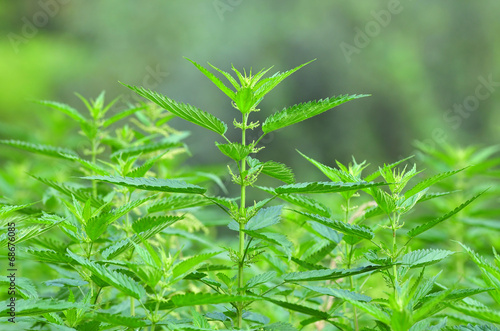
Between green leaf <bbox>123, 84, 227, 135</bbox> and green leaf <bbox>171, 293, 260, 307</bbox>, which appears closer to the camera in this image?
green leaf <bbox>171, 293, 260, 307</bbox>

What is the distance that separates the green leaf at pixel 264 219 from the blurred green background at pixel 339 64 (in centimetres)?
495

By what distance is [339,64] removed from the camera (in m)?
6.34

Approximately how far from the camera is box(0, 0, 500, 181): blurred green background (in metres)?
6.20

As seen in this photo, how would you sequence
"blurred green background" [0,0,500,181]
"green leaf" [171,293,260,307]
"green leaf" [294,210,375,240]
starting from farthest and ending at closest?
"blurred green background" [0,0,500,181] < "green leaf" [294,210,375,240] < "green leaf" [171,293,260,307]

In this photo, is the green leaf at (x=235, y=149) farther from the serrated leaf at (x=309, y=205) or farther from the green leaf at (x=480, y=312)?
the green leaf at (x=480, y=312)

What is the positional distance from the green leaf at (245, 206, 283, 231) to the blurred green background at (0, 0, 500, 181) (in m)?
4.95

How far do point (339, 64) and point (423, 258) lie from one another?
583cm

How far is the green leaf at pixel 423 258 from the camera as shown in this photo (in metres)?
0.74

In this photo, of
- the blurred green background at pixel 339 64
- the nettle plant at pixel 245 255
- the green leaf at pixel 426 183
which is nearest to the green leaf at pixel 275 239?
the nettle plant at pixel 245 255

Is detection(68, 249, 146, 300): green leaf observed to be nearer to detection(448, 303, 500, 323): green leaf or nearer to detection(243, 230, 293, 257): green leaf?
detection(243, 230, 293, 257): green leaf

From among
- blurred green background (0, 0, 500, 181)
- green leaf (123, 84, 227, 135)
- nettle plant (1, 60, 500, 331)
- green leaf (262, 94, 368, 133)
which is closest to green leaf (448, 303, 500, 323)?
nettle plant (1, 60, 500, 331)

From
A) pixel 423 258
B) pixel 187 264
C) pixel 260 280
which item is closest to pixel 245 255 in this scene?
pixel 260 280

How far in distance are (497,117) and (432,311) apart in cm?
631

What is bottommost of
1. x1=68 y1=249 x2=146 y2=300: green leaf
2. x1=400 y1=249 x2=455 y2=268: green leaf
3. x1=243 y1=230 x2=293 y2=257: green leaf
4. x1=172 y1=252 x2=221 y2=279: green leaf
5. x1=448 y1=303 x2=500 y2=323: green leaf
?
x1=448 y1=303 x2=500 y2=323: green leaf
